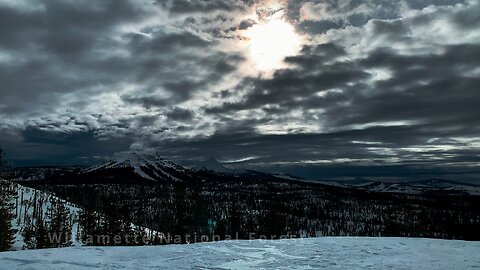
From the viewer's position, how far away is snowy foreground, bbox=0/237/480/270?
1055cm

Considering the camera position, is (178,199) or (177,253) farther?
(178,199)

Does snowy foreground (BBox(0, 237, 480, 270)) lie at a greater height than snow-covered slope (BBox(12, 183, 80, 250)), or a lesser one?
greater

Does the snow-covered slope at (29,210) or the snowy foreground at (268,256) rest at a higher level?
the snowy foreground at (268,256)

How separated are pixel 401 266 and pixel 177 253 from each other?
7218 millimetres

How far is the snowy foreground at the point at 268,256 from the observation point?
34.6 feet

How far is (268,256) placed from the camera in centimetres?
1244

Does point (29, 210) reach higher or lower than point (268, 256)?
lower

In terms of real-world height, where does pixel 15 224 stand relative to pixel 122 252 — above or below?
below

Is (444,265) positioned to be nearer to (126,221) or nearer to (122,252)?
(122,252)

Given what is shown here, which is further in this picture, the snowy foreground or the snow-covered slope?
the snow-covered slope

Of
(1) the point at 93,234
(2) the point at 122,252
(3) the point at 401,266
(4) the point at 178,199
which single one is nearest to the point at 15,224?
(1) the point at 93,234

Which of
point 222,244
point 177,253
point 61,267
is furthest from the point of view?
point 222,244

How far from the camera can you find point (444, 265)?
10.3m

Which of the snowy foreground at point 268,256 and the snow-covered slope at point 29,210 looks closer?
the snowy foreground at point 268,256
